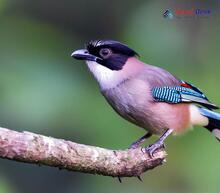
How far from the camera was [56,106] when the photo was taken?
11.9ft

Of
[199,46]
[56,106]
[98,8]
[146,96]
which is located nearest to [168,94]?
[146,96]

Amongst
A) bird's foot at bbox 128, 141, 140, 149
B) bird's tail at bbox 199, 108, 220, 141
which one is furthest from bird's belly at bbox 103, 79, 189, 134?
bird's tail at bbox 199, 108, 220, 141

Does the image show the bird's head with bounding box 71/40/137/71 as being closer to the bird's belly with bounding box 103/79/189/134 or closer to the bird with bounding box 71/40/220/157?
the bird with bounding box 71/40/220/157

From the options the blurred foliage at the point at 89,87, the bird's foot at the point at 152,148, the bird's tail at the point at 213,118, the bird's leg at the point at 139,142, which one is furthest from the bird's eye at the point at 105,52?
the bird's tail at the point at 213,118

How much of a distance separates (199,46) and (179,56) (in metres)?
0.37

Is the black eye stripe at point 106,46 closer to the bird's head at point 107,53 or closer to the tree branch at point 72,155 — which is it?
the bird's head at point 107,53

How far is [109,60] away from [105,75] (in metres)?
0.10

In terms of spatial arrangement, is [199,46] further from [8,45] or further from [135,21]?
[8,45]

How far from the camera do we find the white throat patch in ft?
13.5

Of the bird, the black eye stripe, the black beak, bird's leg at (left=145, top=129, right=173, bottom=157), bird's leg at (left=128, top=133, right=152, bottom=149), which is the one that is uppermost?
the black eye stripe

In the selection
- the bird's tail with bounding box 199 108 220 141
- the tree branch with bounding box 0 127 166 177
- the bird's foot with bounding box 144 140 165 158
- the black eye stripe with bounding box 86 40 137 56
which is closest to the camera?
the tree branch with bounding box 0 127 166 177

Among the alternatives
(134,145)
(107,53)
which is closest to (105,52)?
(107,53)

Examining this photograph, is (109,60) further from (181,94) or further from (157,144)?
(157,144)

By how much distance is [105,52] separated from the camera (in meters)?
4.16
